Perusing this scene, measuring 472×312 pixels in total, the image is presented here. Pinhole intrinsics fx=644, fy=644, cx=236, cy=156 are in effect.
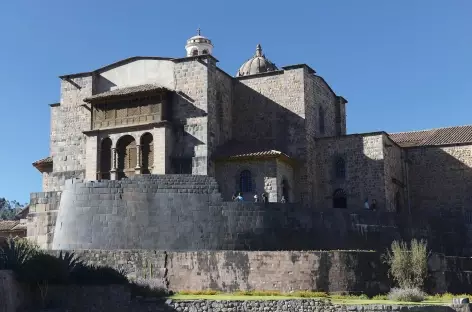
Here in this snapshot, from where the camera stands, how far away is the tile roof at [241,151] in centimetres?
3181

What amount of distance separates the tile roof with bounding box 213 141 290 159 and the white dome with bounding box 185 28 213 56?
497 inches

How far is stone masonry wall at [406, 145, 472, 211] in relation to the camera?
1393 inches

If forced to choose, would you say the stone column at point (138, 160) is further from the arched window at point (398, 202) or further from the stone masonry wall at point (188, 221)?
the arched window at point (398, 202)

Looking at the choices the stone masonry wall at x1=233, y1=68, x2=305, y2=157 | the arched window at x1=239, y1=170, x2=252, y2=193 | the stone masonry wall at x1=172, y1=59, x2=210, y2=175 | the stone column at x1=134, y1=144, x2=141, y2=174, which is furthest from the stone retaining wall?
the stone masonry wall at x1=233, y1=68, x2=305, y2=157

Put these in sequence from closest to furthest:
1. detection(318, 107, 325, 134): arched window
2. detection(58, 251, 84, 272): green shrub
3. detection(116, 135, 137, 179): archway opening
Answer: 1. detection(58, 251, 84, 272): green shrub
2. detection(116, 135, 137, 179): archway opening
3. detection(318, 107, 325, 134): arched window

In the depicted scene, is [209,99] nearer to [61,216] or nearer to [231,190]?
[231,190]

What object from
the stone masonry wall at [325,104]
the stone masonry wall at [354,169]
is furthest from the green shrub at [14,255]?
the stone masonry wall at [325,104]

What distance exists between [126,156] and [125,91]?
338 centimetres

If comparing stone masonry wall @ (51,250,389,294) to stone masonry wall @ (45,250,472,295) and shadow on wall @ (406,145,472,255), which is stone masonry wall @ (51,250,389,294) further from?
shadow on wall @ (406,145,472,255)

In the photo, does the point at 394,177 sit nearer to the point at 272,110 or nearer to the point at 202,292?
the point at 272,110

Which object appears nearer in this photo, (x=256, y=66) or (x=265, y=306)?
(x=265, y=306)

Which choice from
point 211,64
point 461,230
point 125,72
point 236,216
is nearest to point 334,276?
point 236,216

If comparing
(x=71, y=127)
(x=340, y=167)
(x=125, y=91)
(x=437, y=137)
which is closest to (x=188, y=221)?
(x=125, y=91)

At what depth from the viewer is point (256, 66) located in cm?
4450
